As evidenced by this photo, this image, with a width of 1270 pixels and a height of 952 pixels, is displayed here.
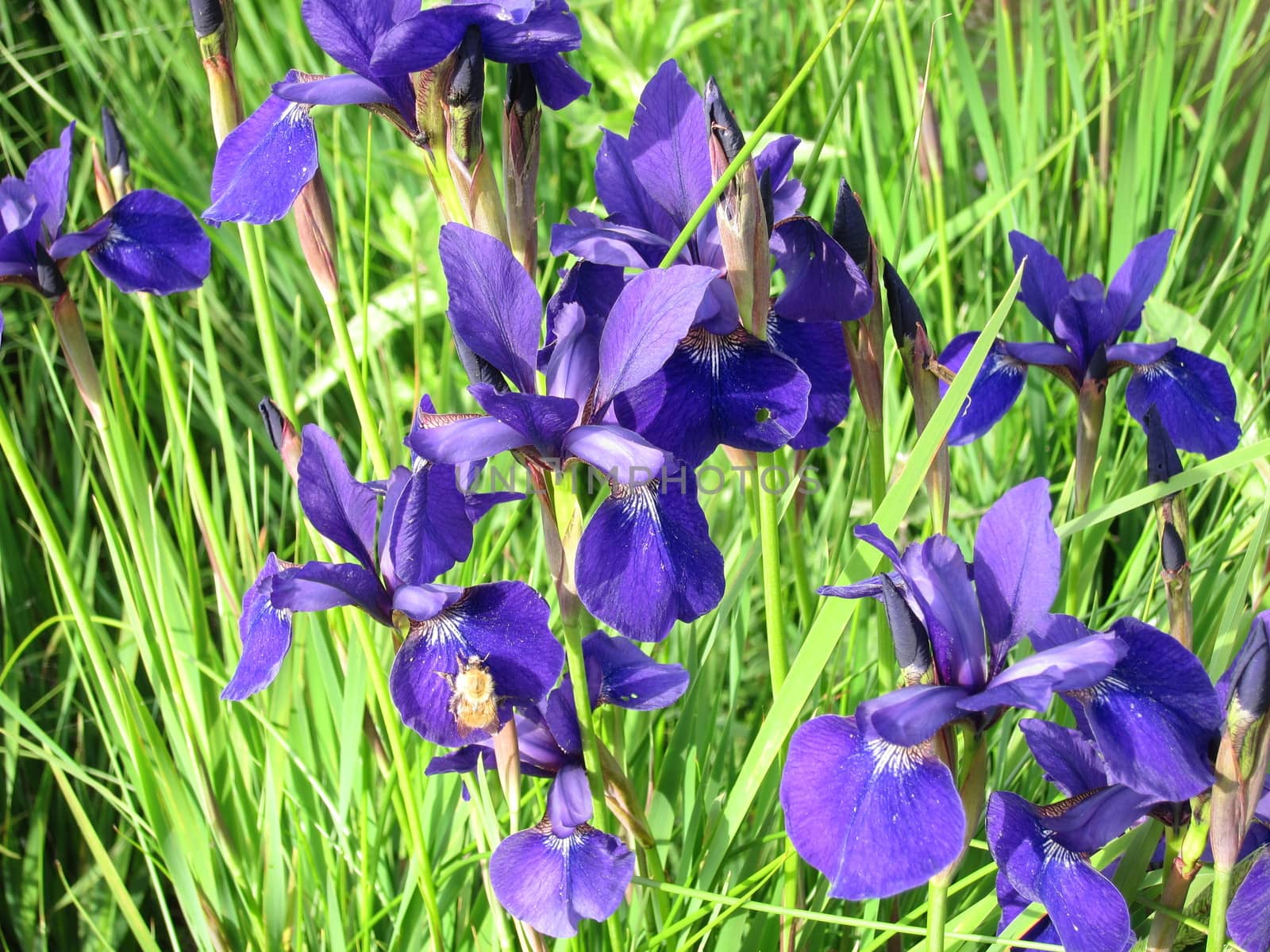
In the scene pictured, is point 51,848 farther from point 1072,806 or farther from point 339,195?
point 1072,806

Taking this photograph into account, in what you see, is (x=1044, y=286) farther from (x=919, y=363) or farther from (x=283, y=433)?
(x=283, y=433)

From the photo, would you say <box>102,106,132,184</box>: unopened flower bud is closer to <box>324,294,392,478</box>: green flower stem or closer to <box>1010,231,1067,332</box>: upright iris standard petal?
<box>324,294,392,478</box>: green flower stem

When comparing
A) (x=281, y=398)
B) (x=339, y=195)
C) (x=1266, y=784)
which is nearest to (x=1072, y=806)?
(x=1266, y=784)

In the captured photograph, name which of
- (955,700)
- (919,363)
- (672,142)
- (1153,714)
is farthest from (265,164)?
(1153,714)

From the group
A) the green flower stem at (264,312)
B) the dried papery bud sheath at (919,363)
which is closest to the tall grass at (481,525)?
the green flower stem at (264,312)

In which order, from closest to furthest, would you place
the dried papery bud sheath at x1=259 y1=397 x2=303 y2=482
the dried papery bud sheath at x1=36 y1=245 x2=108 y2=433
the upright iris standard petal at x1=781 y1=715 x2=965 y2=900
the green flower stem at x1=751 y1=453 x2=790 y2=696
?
1. the upright iris standard petal at x1=781 y1=715 x2=965 y2=900
2. the green flower stem at x1=751 y1=453 x2=790 y2=696
3. the dried papery bud sheath at x1=259 y1=397 x2=303 y2=482
4. the dried papery bud sheath at x1=36 y1=245 x2=108 y2=433

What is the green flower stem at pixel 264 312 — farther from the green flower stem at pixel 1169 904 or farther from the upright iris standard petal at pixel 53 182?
the green flower stem at pixel 1169 904

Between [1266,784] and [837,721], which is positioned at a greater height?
[837,721]

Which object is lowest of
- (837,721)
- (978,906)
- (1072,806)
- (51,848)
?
(51,848)

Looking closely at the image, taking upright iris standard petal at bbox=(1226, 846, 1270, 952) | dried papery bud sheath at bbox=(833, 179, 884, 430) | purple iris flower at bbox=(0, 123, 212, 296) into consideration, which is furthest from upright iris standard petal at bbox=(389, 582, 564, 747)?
purple iris flower at bbox=(0, 123, 212, 296)
